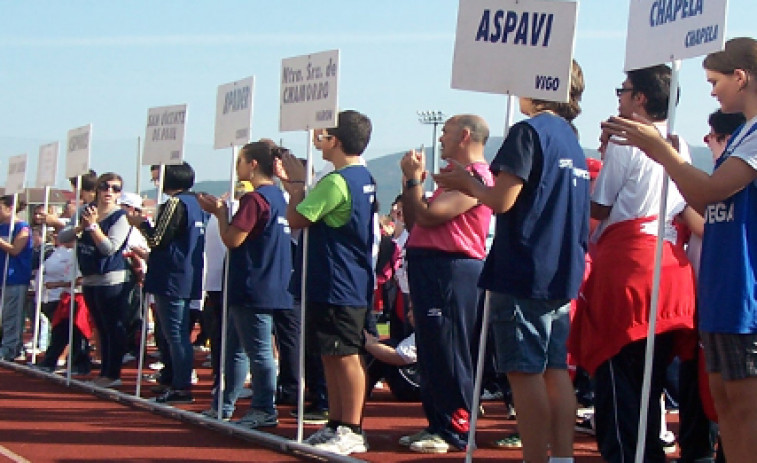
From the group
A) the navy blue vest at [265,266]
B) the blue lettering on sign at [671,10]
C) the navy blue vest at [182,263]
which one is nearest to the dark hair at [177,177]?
the navy blue vest at [182,263]

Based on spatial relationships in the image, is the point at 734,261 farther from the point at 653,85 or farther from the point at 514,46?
the point at 514,46

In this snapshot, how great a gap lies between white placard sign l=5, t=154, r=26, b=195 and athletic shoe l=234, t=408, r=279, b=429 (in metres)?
7.37

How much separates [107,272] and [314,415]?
3.19 meters

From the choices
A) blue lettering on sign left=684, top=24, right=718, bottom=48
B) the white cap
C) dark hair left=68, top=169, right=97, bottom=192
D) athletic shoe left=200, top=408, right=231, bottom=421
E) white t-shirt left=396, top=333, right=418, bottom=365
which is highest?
blue lettering on sign left=684, top=24, right=718, bottom=48

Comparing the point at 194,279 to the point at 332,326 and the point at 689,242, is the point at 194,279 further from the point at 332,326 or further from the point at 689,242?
the point at 689,242

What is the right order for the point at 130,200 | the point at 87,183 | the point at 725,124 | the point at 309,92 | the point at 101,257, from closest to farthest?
the point at 725,124
the point at 309,92
the point at 130,200
the point at 101,257
the point at 87,183

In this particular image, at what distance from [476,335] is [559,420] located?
244 cm

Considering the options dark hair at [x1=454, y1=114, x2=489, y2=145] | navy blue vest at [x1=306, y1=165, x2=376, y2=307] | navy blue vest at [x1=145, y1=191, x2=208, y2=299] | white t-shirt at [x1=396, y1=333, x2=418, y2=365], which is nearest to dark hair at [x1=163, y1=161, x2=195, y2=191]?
navy blue vest at [x1=145, y1=191, x2=208, y2=299]

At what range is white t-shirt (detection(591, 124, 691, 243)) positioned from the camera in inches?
229

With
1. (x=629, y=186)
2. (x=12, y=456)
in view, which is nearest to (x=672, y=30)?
(x=629, y=186)

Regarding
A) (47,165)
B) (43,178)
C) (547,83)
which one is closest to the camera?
(547,83)

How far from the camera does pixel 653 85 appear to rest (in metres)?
5.93

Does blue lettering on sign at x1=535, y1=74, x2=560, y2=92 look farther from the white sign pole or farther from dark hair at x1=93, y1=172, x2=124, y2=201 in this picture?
the white sign pole

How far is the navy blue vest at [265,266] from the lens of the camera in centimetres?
827
